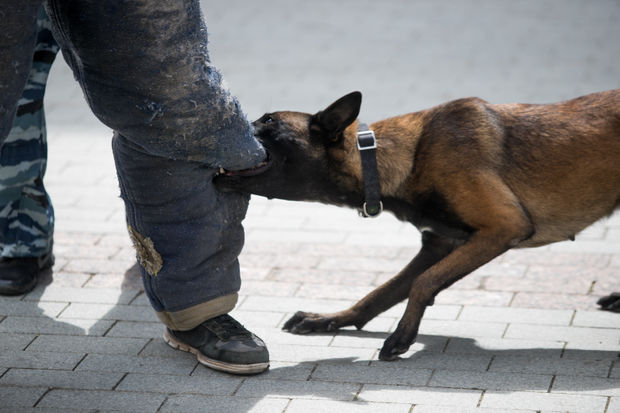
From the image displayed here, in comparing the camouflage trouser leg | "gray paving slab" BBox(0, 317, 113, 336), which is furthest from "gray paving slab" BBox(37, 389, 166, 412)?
the camouflage trouser leg

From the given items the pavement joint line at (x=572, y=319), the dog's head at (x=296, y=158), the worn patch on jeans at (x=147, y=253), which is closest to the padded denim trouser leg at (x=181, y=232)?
the worn patch on jeans at (x=147, y=253)

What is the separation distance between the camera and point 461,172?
384 centimetres

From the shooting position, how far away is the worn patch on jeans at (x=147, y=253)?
3703mm

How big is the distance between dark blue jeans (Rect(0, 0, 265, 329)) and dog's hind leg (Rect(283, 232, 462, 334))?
0.40 meters

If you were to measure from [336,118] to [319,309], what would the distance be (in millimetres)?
1066

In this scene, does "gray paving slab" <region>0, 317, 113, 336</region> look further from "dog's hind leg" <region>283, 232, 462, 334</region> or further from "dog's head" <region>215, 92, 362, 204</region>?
"dog's head" <region>215, 92, 362, 204</region>

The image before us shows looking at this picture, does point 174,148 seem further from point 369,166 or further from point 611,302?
point 611,302

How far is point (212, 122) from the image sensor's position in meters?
3.40

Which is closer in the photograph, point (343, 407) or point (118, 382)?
point (343, 407)

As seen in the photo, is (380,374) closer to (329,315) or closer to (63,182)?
(329,315)

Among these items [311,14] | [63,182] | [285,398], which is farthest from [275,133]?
[311,14]

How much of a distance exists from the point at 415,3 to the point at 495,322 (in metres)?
7.78

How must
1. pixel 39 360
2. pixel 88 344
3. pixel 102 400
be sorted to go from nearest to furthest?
pixel 102 400
pixel 39 360
pixel 88 344

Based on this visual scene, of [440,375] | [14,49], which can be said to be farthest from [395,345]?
[14,49]
